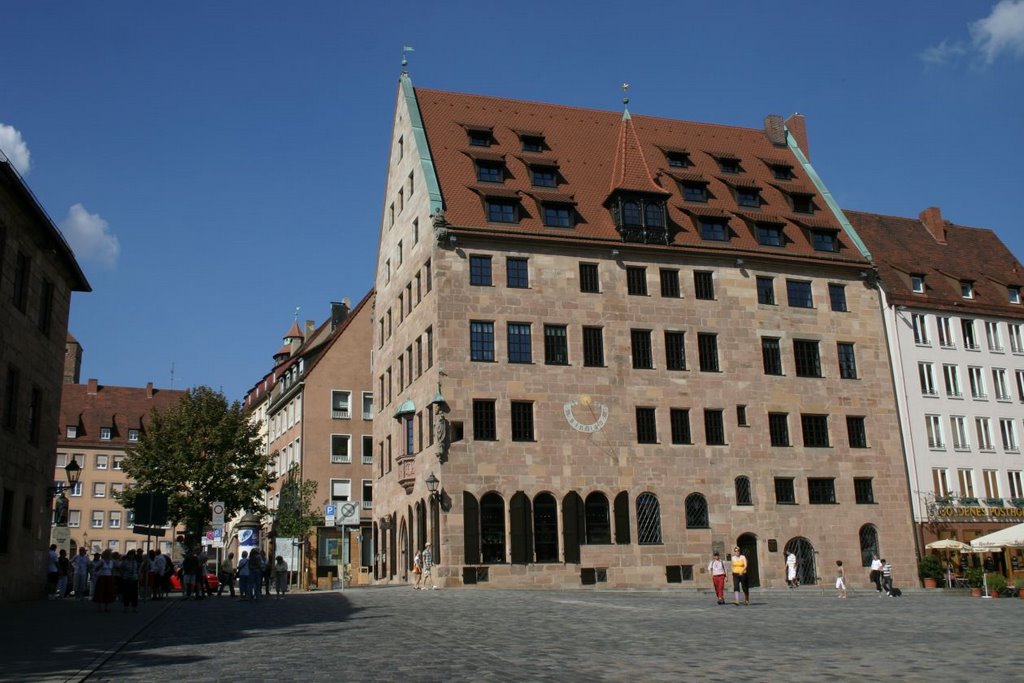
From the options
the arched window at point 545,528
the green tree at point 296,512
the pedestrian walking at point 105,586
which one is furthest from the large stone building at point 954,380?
the pedestrian walking at point 105,586

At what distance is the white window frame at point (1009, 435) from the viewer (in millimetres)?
50906

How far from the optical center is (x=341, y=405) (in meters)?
63.5

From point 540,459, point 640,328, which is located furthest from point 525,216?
point 540,459

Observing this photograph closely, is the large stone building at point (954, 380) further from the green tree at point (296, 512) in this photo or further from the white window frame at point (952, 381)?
the green tree at point (296, 512)

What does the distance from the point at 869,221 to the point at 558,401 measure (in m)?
25.1

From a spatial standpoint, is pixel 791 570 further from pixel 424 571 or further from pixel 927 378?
pixel 927 378

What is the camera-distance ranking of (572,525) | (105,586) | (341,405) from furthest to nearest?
(341,405) < (572,525) < (105,586)

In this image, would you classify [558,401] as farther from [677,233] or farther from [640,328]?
[677,233]

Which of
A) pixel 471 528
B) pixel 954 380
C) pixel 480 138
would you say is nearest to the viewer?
pixel 471 528

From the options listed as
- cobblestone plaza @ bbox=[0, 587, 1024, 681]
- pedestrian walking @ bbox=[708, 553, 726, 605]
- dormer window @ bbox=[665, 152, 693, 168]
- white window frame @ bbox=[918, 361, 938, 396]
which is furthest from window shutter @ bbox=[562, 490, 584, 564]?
white window frame @ bbox=[918, 361, 938, 396]

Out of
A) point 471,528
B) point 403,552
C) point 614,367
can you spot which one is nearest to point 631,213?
point 614,367

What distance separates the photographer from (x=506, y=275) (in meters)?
41.6

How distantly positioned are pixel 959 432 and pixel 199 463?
133 ft

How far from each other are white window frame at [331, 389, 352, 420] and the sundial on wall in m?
26.1
